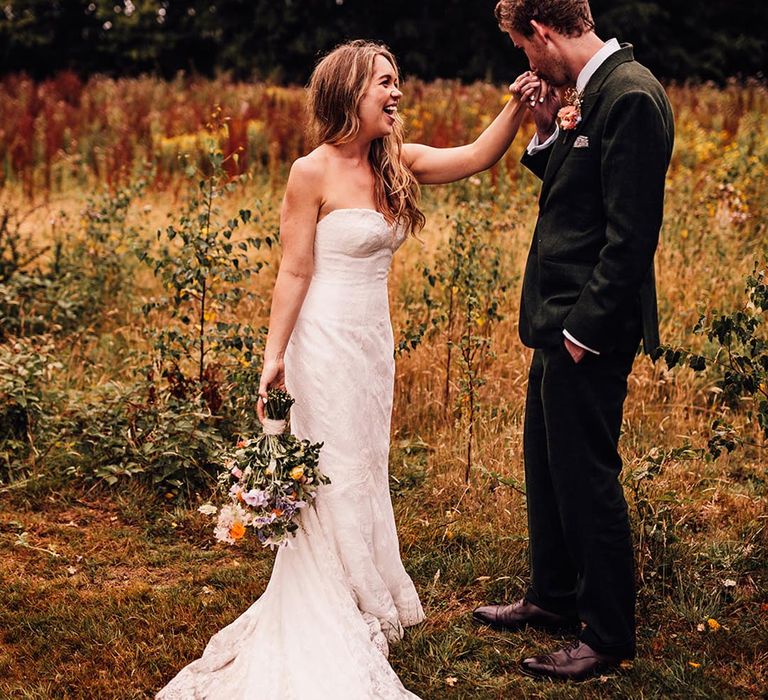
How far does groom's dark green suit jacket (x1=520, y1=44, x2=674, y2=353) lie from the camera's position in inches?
123

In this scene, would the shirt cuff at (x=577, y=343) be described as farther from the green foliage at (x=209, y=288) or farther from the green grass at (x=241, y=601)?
the green foliage at (x=209, y=288)

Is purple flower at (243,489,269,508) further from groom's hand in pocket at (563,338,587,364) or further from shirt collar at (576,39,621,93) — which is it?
shirt collar at (576,39,621,93)

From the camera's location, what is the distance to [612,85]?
10.5 feet

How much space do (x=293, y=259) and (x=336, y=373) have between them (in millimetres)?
440

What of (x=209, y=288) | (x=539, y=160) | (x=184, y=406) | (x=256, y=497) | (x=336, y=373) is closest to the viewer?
(x=256, y=497)

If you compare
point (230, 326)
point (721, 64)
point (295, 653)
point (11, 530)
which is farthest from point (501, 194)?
point (721, 64)

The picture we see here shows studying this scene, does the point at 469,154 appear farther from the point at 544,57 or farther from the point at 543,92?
the point at 544,57

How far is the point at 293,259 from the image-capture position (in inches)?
139

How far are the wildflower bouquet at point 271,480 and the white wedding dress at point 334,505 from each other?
0.15 meters

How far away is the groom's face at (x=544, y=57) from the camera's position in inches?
132

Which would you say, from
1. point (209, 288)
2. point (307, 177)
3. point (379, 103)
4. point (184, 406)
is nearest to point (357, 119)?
point (379, 103)

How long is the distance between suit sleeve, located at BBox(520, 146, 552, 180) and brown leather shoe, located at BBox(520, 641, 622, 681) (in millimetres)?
1736

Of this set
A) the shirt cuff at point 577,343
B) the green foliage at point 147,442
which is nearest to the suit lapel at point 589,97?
the shirt cuff at point 577,343

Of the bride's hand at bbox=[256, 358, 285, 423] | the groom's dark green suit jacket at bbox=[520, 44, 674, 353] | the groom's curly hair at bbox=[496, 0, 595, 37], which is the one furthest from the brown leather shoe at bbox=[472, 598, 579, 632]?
the groom's curly hair at bbox=[496, 0, 595, 37]
